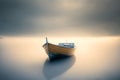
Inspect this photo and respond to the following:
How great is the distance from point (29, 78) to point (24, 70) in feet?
1.11

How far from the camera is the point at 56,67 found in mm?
2453

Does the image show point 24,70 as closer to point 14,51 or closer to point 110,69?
point 14,51

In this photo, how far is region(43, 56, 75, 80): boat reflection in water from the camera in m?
2.15

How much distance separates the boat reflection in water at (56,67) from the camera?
2.15m

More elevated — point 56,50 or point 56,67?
point 56,50

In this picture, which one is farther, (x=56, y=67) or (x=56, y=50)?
(x=56, y=50)

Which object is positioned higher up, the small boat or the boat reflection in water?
the small boat

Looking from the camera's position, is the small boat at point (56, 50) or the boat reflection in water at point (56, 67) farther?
the small boat at point (56, 50)

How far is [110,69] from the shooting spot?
233 centimetres

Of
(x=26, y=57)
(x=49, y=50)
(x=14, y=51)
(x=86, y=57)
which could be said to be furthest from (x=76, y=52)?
(x=14, y=51)

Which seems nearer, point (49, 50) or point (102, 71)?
point (102, 71)

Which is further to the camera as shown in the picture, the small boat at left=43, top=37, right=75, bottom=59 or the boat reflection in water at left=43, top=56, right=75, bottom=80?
the small boat at left=43, top=37, right=75, bottom=59

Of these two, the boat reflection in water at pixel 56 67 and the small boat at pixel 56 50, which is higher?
the small boat at pixel 56 50

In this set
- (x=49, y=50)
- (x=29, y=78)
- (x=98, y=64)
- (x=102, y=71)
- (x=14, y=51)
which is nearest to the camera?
(x=29, y=78)
